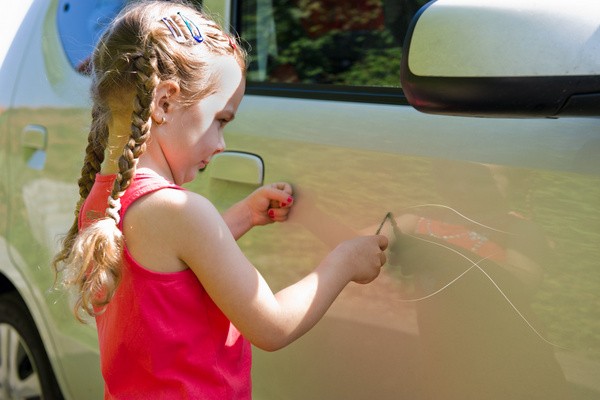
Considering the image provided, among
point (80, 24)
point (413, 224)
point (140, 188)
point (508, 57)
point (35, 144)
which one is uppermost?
point (508, 57)

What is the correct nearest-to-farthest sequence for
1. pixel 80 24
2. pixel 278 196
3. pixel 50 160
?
1. pixel 278 196
2. pixel 50 160
3. pixel 80 24

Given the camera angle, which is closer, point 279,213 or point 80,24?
point 279,213

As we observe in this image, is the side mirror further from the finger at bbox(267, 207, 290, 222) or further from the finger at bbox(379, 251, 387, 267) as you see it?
the finger at bbox(267, 207, 290, 222)

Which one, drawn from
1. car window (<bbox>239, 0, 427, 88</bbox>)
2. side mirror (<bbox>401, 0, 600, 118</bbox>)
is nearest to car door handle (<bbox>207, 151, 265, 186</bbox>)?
car window (<bbox>239, 0, 427, 88</bbox>)

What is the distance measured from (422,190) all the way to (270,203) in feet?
1.31

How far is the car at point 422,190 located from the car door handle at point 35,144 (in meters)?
0.18

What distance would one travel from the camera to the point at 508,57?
1.35 meters

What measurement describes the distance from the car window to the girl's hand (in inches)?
11.7

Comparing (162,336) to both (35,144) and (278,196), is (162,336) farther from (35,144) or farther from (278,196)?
(35,144)

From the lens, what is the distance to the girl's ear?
5.42 feet

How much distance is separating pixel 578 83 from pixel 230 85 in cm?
69

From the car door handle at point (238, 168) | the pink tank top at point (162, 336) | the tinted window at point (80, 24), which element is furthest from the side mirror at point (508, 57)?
the tinted window at point (80, 24)

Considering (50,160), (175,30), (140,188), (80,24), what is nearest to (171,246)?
(140,188)

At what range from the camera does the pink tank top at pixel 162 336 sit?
1.65 m
